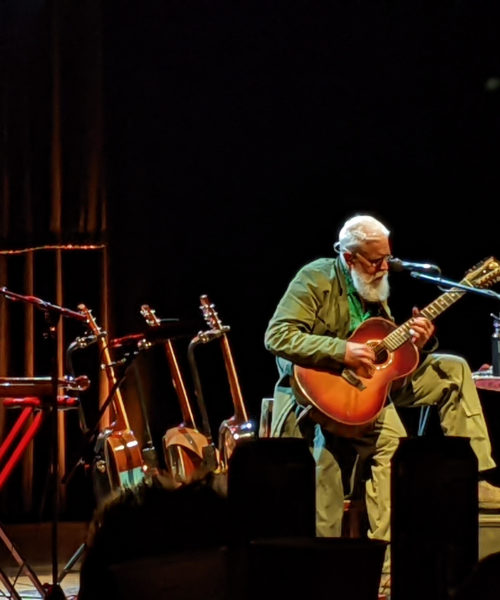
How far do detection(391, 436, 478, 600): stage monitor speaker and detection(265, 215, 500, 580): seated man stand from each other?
1.82 metres

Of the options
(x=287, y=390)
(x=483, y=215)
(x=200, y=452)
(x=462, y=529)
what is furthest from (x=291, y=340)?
(x=483, y=215)

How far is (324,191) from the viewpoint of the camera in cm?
646

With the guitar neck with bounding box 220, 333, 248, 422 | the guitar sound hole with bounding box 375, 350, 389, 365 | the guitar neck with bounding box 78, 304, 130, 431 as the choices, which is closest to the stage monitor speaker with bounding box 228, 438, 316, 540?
the guitar sound hole with bounding box 375, 350, 389, 365

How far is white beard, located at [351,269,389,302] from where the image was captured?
4.66 metres

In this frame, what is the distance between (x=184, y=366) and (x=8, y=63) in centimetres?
214

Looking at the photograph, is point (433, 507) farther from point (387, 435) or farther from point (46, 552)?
point (46, 552)

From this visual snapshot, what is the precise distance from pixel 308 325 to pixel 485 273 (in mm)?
812

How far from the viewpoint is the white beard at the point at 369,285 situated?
466 cm

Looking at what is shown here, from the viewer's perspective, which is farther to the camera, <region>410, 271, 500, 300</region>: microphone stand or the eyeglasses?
the eyeglasses

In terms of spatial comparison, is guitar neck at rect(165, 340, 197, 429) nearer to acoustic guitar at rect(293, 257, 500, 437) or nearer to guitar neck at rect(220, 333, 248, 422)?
guitar neck at rect(220, 333, 248, 422)

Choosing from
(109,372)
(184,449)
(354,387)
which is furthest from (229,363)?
(354,387)

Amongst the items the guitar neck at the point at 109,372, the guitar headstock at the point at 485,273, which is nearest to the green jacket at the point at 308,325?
the guitar headstock at the point at 485,273

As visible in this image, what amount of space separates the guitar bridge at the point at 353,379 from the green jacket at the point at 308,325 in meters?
0.04

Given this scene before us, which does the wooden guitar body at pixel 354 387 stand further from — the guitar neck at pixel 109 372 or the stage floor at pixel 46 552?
the guitar neck at pixel 109 372
